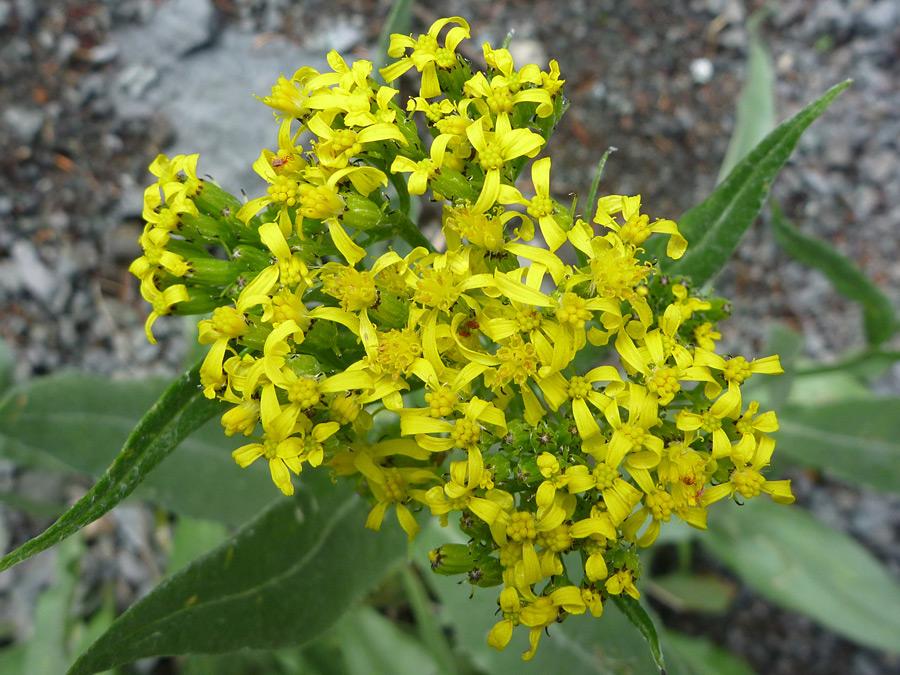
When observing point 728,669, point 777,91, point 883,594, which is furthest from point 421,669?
point 777,91

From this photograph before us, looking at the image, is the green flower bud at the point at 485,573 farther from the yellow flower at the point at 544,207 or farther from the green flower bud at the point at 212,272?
the green flower bud at the point at 212,272

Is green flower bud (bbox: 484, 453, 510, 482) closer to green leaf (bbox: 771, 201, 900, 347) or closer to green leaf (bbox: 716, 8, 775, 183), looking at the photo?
green leaf (bbox: 771, 201, 900, 347)

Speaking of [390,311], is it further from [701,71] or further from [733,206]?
[701,71]

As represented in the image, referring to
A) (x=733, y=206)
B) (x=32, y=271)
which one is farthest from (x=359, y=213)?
(x=32, y=271)

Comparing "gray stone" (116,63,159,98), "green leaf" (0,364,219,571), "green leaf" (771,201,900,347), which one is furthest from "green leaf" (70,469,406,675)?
"gray stone" (116,63,159,98)

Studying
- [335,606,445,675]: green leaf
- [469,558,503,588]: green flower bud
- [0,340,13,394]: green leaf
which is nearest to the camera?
[469,558,503,588]: green flower bud

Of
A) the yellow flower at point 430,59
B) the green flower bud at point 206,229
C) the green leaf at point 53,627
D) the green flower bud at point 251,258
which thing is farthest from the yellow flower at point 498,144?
the green leaf at point 53,627

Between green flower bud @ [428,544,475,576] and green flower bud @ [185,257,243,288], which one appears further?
green flower bud @ [185,257,243,288]
